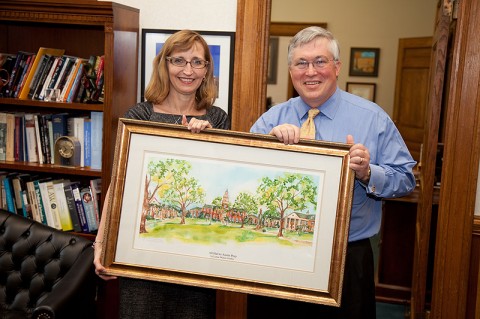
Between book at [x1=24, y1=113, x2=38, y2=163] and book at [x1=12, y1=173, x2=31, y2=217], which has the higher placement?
book at [x1=24, y1=113, x2=38, y2=163]

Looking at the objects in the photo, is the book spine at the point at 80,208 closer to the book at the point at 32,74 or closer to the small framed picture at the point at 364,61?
the book at the point at 32,74

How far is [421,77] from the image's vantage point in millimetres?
6422

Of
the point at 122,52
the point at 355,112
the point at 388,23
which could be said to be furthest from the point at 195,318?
the point at 388,23

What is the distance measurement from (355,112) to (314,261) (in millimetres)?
564

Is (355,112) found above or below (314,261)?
above

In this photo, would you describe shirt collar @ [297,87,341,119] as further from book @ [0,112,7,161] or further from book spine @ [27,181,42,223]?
book @ [0,112,7,161]

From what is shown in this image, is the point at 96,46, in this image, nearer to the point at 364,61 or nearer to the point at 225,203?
the point at 225,203

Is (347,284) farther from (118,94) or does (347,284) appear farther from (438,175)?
(438,175)

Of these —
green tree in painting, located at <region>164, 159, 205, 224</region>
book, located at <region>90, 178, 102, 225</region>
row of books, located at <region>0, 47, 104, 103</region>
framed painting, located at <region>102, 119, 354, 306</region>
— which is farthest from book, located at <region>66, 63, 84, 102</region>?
green tree in painting, located at <region>164, 159, 205, 224</region>

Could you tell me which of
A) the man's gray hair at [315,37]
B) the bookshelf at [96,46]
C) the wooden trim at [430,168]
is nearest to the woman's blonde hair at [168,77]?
the man's gray hair at [315,37]

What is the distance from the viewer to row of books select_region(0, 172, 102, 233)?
3.03 meters

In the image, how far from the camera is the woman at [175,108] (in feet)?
6.72

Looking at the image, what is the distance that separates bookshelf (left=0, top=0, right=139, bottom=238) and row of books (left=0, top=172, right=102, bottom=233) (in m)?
0.08

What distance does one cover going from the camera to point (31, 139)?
310 cm
